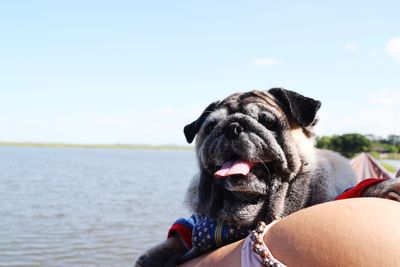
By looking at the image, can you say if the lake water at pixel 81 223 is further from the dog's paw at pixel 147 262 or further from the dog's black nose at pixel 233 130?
the dog's black nose at pixel 233 130

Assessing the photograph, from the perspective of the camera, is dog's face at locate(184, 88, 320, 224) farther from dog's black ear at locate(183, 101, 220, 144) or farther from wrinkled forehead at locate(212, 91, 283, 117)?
dog's black ear at locate(183, 101, 220, 144)

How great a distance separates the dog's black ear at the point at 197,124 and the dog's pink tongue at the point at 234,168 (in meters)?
0.51

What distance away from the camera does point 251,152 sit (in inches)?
86.7

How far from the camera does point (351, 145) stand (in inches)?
1935

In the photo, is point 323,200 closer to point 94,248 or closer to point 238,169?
point 238,169

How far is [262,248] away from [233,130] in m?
0.71

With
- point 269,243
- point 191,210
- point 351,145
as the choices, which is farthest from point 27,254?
point 351,145

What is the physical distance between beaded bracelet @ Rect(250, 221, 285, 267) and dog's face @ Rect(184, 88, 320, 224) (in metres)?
0.38

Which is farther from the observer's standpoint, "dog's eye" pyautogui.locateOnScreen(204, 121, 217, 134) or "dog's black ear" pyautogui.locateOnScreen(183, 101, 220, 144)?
"dog's black ear" pyautogui.locateOnScreen(183, 101, 220, 144)

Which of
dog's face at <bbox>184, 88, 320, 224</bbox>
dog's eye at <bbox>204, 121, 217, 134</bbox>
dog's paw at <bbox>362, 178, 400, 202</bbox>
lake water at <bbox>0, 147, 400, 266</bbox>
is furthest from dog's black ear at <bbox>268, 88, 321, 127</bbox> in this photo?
lake water at <bbox>0, 147, 400, 266</bbox>

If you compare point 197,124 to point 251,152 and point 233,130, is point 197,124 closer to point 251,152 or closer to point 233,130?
point 233,130

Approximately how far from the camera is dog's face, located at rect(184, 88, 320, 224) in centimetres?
221

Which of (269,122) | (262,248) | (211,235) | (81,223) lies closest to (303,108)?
(269,122)

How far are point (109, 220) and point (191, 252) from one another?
14755 millimetres
